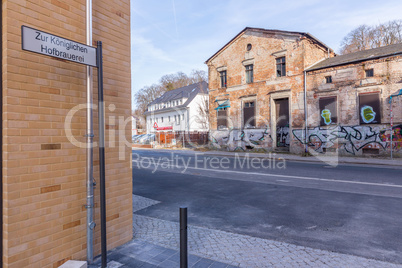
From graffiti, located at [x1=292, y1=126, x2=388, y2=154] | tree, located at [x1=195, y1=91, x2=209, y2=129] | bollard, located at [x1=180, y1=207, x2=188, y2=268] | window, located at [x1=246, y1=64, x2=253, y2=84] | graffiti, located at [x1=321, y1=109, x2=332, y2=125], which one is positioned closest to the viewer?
bollard, located at [x1=180, y1=207, x2=188, y2=268]

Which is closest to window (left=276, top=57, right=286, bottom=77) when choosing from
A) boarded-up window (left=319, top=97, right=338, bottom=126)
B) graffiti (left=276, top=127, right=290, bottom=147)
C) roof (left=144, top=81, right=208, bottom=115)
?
boarded-up window (left=319, top=97, right=338, bottom=126)

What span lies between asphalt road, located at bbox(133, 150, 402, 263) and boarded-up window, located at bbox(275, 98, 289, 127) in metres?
11.6

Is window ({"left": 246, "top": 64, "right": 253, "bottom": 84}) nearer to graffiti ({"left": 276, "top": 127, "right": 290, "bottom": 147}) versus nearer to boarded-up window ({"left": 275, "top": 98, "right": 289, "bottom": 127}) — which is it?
boarded-up window ({"left": 275, "top": 98, "right": 289, "bottom": 127})

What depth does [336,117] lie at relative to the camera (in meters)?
18.0

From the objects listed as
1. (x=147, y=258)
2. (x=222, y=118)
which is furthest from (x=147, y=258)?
(x=222, y=118)

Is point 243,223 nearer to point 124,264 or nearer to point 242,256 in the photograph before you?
point 242,256

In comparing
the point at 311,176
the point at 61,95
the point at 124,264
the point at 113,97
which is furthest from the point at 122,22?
the point at 311,176

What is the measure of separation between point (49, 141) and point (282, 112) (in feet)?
66.9

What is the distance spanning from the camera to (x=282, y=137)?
2122cm

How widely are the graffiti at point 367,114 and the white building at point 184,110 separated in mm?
22458

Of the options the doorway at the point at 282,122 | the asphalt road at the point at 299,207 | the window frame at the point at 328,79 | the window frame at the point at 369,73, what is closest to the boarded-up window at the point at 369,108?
the window frame at the point at 369,73

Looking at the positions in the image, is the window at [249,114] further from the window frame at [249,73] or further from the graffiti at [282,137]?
the graffiti at [282,137]

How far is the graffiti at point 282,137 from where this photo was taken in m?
20.9

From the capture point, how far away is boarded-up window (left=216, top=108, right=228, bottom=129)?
2486 centimetres
